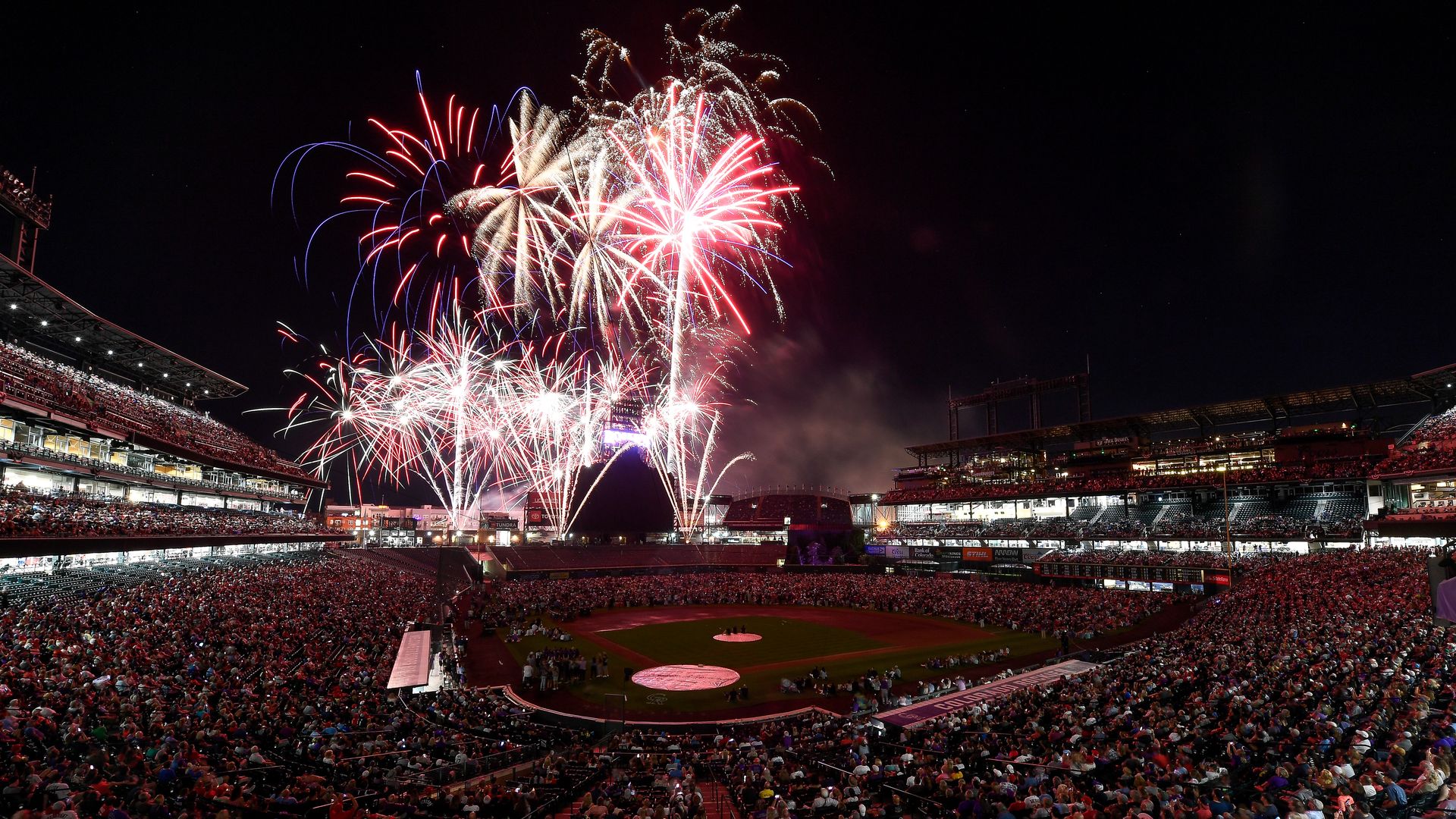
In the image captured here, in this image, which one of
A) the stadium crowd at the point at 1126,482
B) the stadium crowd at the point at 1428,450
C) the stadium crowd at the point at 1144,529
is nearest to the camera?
the stadium crowd at the point at 1428,450

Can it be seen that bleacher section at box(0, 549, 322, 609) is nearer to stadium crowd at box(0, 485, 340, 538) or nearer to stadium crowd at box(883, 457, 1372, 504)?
stadium crowd at box(0, 485, 340, 538)

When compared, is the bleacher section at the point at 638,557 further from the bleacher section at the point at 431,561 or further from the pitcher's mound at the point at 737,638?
the pitcher's mound at the point at 737,638

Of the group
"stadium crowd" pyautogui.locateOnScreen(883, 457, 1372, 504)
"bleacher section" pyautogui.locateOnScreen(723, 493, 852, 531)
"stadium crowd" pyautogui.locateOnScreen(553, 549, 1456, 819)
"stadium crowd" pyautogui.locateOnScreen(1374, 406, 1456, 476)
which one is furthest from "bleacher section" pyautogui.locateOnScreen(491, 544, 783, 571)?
"stadium crowd" pyautogui.locateOnScreen(1374, 406, 1456, 476)

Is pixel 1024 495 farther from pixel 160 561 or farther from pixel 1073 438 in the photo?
pixel 160 561

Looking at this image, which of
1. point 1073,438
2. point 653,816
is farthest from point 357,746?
point 1073,438

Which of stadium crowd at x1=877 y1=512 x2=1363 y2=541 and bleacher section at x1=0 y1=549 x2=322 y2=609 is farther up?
stadium crowd at x1=877 y1=512 x2=1363 y2=541

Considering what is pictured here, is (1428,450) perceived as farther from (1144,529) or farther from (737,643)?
(737,643)

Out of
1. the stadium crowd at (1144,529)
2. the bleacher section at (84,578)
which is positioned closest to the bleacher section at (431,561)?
the bleacher section at (84,578)
